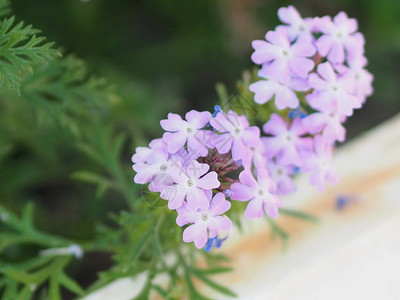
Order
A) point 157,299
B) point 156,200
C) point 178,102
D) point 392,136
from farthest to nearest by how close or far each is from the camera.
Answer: point 178,102 < point 392,136 < point 157,299 < point 156,200

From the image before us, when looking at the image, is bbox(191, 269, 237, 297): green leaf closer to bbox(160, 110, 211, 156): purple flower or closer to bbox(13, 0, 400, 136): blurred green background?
bbox(160, 110, 211, 156): purple flower

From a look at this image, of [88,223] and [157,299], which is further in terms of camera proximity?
[88,223]

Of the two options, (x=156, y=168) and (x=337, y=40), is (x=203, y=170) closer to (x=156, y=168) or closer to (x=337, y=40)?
(x=156, y=168)

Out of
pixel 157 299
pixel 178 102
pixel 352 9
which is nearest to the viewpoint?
pixel 157 299

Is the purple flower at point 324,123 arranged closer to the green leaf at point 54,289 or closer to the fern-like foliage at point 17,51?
the fern-like foliage at point 17,51

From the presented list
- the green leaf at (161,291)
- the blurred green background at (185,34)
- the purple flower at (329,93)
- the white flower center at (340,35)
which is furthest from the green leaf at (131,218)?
the blurred green background at (185,34)

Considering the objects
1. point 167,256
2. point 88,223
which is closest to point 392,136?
point 167,256

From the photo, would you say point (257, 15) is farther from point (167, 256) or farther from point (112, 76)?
point (167, 256)
